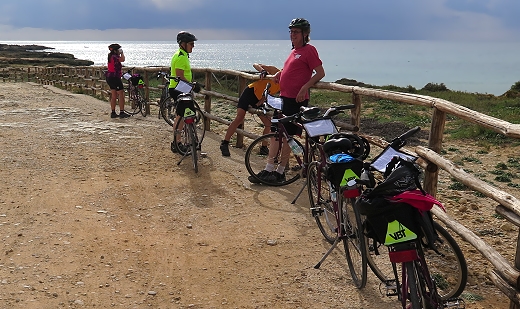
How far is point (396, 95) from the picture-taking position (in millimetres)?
4973

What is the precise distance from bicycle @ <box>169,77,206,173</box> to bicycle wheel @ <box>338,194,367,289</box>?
3.23 metres

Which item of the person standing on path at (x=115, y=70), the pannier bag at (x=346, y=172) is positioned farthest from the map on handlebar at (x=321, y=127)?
the person standing on path at (x=115, y=70)

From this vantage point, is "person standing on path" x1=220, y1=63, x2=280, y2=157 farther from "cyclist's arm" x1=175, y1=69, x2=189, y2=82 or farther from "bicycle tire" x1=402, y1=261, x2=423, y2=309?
"bicycle tire" x1=402, y1=261, x2=423, y2=309

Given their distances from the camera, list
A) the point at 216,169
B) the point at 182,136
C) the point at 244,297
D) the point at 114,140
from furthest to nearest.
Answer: the point at 114,140 → the point at 182,136 → the point at 216,169 → the point at 244,297

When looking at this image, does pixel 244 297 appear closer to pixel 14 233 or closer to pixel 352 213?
pixel 352 213

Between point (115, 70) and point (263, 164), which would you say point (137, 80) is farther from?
point (263, 164)

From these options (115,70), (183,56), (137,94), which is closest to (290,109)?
(183,56)

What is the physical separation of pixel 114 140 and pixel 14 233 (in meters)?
4.09

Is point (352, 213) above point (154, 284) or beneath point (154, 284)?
above

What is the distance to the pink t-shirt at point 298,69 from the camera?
5824mm

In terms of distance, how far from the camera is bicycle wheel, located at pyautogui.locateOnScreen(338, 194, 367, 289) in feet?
12.0

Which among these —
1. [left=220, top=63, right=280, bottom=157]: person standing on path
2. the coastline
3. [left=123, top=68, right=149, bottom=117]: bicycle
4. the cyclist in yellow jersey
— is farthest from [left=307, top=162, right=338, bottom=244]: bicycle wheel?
the coastline

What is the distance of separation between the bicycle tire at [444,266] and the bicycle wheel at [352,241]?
89 mm

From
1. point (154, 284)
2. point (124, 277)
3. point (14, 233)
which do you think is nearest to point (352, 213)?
point (154, 284)
